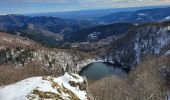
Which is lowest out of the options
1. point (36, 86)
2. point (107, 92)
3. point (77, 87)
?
point (107, 92)

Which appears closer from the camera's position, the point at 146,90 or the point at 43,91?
the point at 43,91

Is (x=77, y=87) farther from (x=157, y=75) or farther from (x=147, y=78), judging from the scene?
(x=157, y=75)

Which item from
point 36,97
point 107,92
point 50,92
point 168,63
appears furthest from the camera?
point 168,63

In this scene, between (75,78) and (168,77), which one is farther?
(168,77)

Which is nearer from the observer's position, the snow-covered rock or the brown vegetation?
the snow-covered rock

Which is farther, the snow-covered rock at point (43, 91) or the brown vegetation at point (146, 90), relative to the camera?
the brown vegetation at point (146, 90)

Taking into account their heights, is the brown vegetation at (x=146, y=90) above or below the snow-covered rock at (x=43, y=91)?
below

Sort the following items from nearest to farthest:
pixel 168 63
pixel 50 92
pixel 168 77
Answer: pixel 50 92 → pixel 168 77 → pixel 168 63

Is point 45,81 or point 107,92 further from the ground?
point 45,81

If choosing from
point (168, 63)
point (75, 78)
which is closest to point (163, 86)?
point (168, 63)

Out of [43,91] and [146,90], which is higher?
[43,91]

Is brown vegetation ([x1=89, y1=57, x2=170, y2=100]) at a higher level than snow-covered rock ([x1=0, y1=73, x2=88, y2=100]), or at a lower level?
lower
